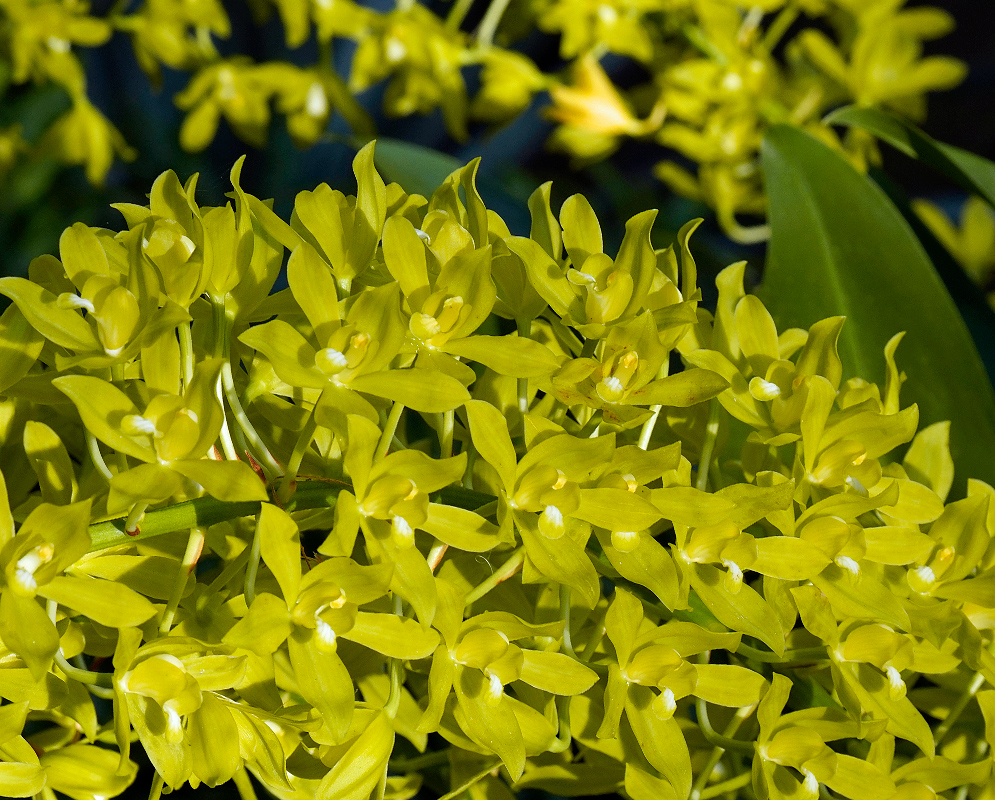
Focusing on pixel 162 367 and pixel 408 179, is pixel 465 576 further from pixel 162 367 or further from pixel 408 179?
pixel 408 179

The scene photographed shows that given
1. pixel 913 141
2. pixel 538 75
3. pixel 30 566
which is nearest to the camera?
pixel 30 566

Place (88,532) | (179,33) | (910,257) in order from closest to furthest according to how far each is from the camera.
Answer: (88,532) → (910,257) → (179,33)

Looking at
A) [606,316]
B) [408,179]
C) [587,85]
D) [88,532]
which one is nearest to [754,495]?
[606,316]

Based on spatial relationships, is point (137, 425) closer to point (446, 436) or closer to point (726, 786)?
point (446, 436)

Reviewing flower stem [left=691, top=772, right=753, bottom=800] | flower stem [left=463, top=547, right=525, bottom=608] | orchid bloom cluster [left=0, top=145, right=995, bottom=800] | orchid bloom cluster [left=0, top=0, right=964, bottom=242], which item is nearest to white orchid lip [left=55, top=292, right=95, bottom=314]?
orchid bloom cluster [left=0, top=145, right=995, bottom=800]

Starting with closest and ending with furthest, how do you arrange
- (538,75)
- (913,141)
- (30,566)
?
(30,566), (913,141), (538,75)

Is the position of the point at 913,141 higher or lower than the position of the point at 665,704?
higher

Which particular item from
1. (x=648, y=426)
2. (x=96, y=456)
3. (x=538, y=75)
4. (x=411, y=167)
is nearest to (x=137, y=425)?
(x=96, y=456)
